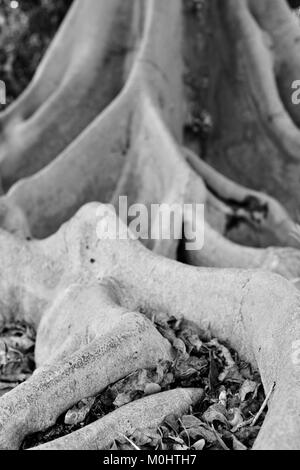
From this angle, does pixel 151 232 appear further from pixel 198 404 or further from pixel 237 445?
pixel 237 445

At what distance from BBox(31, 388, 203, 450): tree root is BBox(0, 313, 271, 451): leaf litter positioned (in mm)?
23

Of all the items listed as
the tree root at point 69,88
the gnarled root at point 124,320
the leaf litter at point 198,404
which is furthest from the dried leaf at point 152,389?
the tree root at point 69,88

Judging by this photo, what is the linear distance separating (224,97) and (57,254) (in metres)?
2.56

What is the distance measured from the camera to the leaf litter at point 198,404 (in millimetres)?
1917

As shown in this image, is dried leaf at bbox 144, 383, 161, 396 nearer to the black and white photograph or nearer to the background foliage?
the black and white photograph

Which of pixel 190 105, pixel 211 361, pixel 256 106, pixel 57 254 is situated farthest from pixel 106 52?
pixel 211 361

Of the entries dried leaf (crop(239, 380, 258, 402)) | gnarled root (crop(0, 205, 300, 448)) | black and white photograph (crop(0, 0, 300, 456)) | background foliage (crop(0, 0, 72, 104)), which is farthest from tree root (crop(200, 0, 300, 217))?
dried leaf (crop(239, 380, 258, 402))

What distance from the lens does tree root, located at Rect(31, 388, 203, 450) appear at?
181cm

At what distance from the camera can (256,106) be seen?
504 cm

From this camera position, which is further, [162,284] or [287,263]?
[287,263]

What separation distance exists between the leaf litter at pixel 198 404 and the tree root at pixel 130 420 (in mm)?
23

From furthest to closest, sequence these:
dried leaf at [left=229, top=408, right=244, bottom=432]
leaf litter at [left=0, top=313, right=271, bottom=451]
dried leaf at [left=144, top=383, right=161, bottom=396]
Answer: dried leaf at [left=144, top=383, right=161, bottom=396] → dried leaf at [left=229, top=408, right=244, bottom=432] → leaf litter at [left=0, top=313, right=271, bottom=451]

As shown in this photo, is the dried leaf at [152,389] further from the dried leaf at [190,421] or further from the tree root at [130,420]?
the dried leaf at [190,421]
